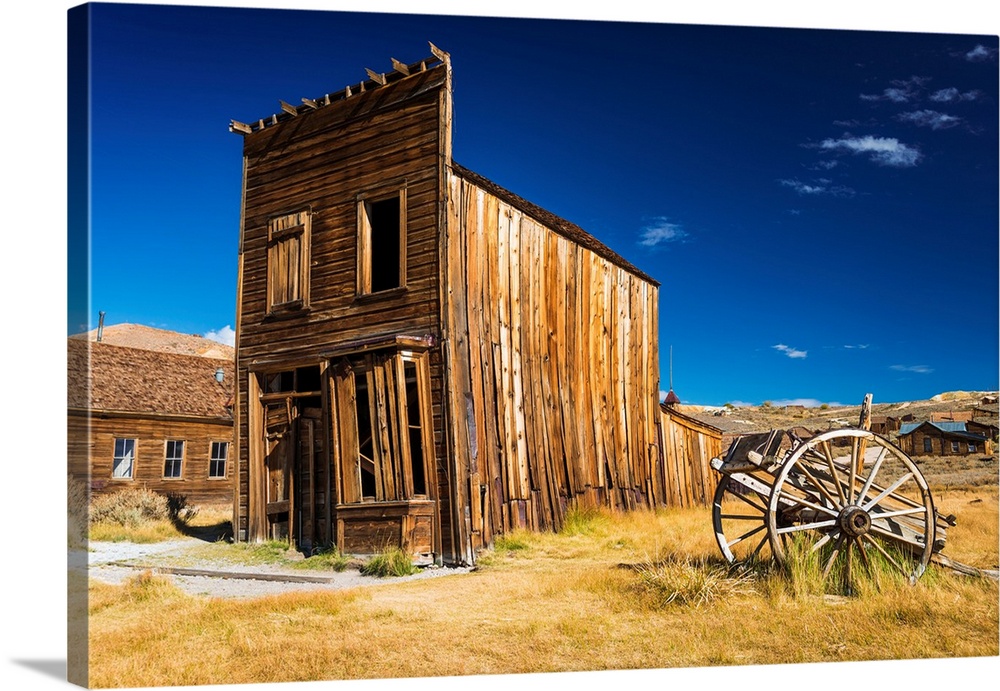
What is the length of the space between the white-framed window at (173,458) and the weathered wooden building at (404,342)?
903cm

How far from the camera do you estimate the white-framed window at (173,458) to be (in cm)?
2117

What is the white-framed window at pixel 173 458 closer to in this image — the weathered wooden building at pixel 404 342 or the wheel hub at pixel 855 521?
the weathered wooden building at pixel 404 342

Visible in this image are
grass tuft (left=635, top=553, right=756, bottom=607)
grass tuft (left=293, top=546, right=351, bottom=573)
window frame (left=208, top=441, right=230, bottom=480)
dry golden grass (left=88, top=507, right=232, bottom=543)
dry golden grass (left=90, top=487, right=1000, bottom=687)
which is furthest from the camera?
window frame (left=208, top=441, right=230, bottom=480)

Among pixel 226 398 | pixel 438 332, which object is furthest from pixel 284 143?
pixel 226 398

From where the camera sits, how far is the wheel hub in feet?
27.1

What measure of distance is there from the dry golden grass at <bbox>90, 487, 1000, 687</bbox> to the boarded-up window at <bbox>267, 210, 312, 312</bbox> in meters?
4.66

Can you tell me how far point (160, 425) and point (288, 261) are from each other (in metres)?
Answer: 10.2

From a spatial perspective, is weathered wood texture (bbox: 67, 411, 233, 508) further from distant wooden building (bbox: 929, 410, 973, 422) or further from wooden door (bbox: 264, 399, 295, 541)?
distant wooden building (bbox: 929, 410, 973, 422)

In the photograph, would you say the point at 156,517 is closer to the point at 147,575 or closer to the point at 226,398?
the point at 226,398

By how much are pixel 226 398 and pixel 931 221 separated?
18034 millimetres

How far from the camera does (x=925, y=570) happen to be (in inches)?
328

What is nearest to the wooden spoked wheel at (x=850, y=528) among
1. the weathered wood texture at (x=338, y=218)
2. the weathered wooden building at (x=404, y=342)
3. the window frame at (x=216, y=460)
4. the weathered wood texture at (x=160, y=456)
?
the weathered wooden building at (x=404, y=342)

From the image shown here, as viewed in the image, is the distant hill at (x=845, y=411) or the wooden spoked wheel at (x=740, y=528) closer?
the wooden spoked wheel at (x=740, y=528)

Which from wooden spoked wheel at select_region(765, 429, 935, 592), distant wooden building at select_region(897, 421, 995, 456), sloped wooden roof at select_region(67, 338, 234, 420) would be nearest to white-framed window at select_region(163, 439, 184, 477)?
sloped wooden roof at select_region(67, 338, 234, 420)
